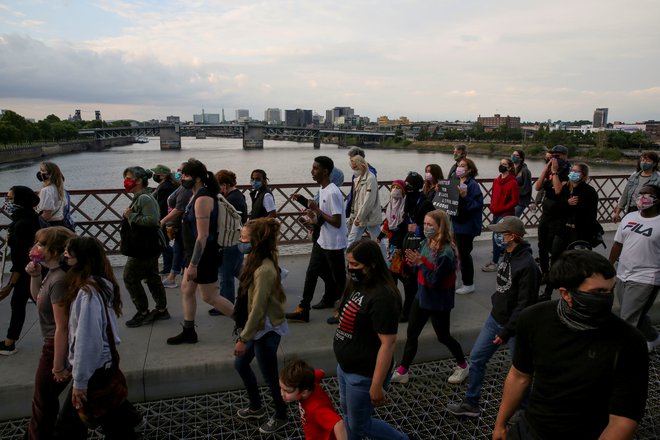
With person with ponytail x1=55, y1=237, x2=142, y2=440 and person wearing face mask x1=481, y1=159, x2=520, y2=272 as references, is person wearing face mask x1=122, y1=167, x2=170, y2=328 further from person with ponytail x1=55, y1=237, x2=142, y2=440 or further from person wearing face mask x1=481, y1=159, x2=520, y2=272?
person wearing face mask x1=481, y1=159, x2=520, y2=272

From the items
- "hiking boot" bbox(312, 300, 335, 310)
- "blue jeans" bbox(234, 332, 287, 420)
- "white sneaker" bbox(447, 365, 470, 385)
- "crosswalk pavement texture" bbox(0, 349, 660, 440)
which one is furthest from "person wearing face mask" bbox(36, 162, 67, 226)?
"white sneaker" bbox(447, 365, 470, 385)

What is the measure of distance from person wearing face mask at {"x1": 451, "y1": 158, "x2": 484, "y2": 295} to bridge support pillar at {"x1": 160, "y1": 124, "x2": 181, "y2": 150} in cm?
7832

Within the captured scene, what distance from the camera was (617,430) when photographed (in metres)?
1.70

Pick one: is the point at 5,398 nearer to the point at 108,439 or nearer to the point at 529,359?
the point at 108,439

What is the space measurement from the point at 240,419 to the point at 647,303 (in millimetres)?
3475

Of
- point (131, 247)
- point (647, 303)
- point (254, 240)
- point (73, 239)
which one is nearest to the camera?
point (73, 239)

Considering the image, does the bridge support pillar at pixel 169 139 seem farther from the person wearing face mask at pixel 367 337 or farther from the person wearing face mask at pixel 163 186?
the person wearing face mask at pixel 367 337

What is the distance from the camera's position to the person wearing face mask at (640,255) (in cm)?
367

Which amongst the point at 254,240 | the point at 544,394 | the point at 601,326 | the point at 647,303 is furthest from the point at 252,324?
the point at 647,303

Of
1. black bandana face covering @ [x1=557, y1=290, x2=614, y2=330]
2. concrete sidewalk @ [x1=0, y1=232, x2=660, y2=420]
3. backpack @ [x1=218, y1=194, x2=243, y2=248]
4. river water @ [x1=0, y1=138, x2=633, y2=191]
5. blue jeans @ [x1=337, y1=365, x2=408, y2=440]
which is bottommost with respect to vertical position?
river water @ [x1=0, y1=138, x2=633, y2=191]

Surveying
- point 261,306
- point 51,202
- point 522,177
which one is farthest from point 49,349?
point 522,177

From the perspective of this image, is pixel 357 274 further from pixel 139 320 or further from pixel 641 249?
pixel 139 320

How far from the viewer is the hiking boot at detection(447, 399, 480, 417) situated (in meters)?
3.41

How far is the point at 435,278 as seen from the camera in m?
3.47
